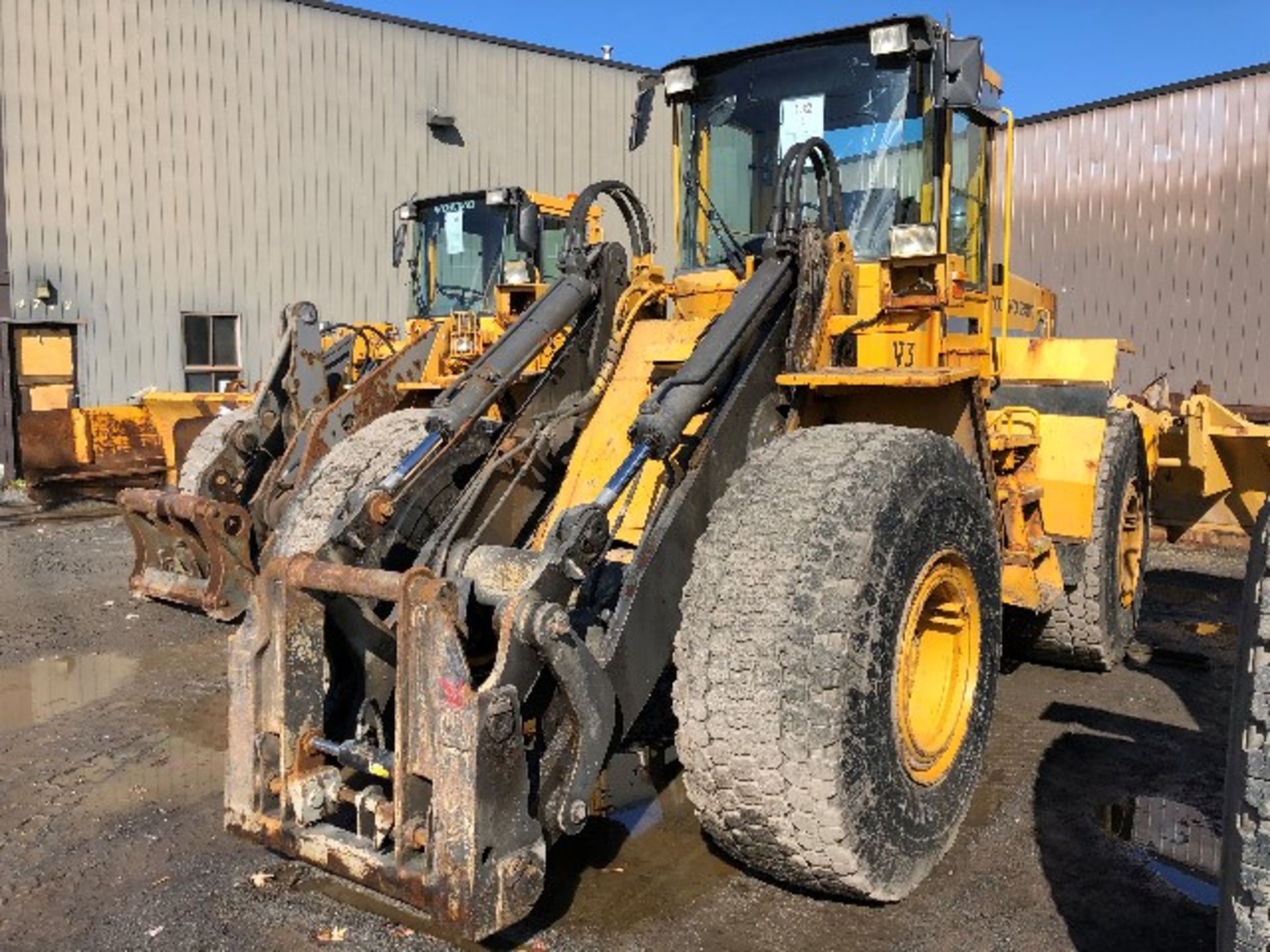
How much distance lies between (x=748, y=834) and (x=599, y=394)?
2.14m

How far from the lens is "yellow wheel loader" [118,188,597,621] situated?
6.64m

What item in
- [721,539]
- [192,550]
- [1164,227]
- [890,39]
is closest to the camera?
[721,539]

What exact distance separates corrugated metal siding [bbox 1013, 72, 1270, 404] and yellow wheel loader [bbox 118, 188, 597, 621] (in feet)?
29.7

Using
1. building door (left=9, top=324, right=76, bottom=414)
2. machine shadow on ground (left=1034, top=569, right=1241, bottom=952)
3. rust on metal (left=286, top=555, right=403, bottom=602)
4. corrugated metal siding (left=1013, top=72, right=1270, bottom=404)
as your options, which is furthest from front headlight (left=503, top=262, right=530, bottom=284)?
corrugated metal siding (left=1013, top=72, right=1270, bottom=404)

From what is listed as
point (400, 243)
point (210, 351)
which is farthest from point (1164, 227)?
point (210, 351)

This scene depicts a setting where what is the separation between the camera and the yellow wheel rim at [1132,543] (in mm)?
6820

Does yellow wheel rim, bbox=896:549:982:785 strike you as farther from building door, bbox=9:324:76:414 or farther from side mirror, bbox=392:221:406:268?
building door, bbox=9:324:76:414

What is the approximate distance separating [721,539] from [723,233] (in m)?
2.38

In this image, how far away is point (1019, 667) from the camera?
6480mm

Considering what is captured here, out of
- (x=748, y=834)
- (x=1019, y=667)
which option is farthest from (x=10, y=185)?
(x=748, y=834)

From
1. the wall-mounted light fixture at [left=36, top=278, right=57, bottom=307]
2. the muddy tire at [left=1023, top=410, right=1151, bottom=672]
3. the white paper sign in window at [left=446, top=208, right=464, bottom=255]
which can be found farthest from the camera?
the wall-mounted light fixture at [left=36, top=278, right=57, bottom=307]

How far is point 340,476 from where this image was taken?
15.3ft

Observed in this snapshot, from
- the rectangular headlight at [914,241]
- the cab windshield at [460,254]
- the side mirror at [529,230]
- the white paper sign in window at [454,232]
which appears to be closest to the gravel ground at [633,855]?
the rectangular headlight at [914,241]

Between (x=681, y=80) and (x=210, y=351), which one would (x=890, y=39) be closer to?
(x=681, y=80)
